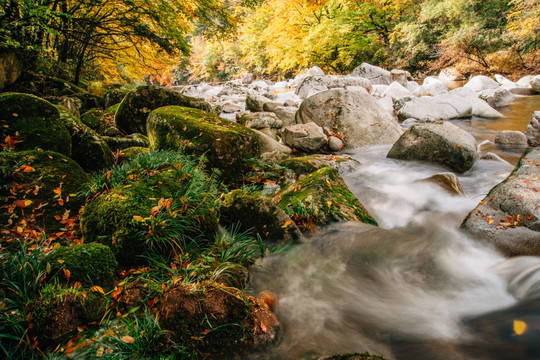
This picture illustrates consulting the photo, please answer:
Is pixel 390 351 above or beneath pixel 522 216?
beneath

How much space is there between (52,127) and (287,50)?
2172cm

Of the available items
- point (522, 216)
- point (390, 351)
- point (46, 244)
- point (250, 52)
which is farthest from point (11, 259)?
point (250, 52)

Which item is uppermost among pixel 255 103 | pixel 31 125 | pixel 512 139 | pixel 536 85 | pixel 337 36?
pixel 337 36

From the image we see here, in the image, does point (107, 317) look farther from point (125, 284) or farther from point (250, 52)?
point (250, 52)

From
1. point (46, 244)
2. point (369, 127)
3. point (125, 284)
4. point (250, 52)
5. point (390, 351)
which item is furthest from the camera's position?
point (250, 52)

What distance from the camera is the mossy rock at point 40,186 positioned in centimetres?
304

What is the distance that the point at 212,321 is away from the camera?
2008mm

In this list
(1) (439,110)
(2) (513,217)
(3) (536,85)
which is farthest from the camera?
(3) (536,85)

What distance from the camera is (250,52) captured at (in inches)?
1342

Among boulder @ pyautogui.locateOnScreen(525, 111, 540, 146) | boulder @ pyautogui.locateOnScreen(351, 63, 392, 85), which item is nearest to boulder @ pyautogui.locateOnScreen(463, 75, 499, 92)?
boulder @ pyautogui.locateOnScreen(351, 63, 392, 85)

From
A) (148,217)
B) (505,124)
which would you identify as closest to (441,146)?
(148,217)

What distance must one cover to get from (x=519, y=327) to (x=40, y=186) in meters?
4.84

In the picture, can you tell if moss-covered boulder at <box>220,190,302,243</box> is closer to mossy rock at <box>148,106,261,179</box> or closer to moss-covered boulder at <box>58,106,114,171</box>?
mossy rock at <box>148,106,261,179</box>

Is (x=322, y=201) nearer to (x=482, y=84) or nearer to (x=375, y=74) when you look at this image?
(x=375, y=74)
